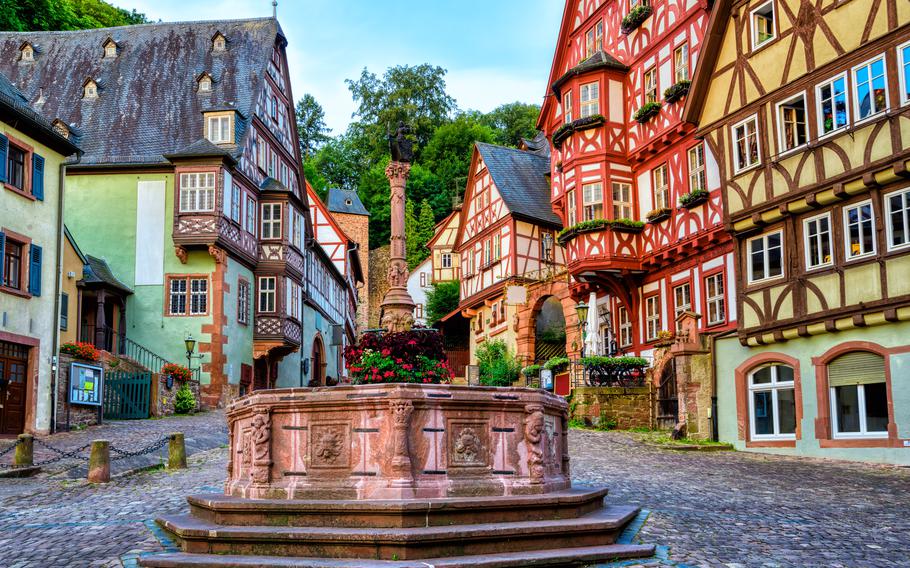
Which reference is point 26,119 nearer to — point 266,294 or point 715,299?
point 266,294

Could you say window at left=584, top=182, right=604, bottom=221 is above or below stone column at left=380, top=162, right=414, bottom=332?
above

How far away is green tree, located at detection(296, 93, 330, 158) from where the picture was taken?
3487 inches

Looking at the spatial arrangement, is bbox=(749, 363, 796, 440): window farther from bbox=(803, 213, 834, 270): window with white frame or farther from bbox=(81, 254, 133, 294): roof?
bbox=(81, 254, 133, 294): roof

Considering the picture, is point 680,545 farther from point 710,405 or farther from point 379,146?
point 379,146

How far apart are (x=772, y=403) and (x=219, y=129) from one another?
23.6 metres

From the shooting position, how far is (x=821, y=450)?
66.6 ft

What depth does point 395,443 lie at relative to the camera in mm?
10109

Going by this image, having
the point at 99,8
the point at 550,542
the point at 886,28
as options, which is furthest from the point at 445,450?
the point at 99,8

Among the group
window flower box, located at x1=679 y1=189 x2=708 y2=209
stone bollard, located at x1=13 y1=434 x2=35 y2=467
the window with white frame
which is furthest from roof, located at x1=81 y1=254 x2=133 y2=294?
the window with white frame

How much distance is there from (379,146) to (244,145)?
144 feet

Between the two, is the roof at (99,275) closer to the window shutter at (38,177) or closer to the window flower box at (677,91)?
the window shutter at (38,177)

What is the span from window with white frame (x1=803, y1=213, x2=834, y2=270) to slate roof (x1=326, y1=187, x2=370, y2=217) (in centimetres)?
5596

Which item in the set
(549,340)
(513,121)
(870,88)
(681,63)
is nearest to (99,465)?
(870,88)

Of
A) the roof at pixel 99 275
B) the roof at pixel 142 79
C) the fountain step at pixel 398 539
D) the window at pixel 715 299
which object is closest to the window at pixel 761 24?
the window at pixel 715 299
